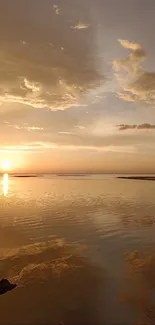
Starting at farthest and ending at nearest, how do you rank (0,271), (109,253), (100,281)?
(109,253) < (0,271) < (100,281)

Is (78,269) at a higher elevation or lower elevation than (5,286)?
higher

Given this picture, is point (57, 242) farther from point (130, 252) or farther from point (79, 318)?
point (79, 318)

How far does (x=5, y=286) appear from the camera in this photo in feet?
38.6

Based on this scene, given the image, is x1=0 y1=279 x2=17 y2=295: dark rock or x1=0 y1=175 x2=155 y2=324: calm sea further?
x1=0 y1=279 x2=17 y2=295: dark rock

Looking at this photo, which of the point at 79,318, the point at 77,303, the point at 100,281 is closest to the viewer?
the point at 79,318

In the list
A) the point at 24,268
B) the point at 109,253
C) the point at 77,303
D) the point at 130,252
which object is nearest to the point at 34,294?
the point at 77,303

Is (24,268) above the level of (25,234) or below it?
below

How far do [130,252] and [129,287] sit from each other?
4663 mm

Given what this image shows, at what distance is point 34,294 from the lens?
37.7ft

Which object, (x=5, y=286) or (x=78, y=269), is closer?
(x=5, y=286)

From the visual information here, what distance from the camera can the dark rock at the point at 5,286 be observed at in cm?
1156

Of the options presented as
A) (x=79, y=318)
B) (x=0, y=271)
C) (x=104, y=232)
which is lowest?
(x=79, y=318)

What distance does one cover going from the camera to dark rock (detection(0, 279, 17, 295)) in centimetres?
1156

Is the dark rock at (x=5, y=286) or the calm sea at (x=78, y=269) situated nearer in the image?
the calm sea at (x=78, y=269)
